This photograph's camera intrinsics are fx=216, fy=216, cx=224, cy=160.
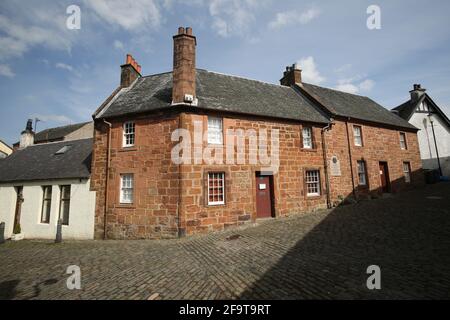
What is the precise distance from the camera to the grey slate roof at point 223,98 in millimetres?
11978

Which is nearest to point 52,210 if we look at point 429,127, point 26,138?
point 26,138

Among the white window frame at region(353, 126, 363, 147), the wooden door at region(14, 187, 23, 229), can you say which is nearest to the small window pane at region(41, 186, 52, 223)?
the wooden door at region(14, 187, 23, 229)

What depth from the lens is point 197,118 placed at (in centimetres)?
1120

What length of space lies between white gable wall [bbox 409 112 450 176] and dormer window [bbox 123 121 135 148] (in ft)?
91.9

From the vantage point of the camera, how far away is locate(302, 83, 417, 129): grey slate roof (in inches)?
674

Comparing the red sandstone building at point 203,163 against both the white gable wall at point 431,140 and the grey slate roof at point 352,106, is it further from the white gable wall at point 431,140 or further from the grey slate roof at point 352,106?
the white gable wall at point 431,140

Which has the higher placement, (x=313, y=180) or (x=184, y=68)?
(x=184, y=68)

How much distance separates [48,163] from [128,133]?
833 centimetres

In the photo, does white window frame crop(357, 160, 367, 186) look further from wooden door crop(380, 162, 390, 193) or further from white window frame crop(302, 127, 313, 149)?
white window frame crop(302, 127, 313, 149)

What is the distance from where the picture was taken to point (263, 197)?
484 inches

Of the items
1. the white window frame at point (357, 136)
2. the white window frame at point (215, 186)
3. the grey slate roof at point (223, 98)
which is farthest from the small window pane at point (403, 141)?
the white window frame at point (215, 186)

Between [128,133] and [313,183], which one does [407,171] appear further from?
[128,133]

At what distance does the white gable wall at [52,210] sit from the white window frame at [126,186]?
189 centimetres
